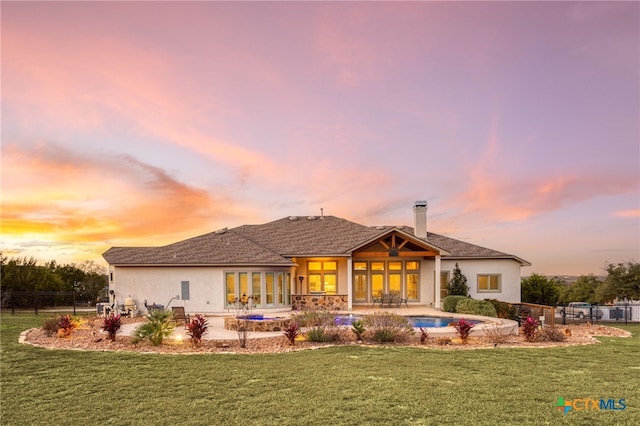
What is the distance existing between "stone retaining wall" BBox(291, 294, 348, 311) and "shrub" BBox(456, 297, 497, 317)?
6212 mm

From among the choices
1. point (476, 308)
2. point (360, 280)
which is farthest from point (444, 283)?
point (476, 308)

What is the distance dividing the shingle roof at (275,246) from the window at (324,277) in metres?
1.19

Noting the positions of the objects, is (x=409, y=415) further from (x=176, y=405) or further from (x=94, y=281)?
(x=94, y=281)

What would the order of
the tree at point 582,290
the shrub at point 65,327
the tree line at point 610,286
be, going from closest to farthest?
1. the shrub at point 65,327
2. the tree line at point 610,286
3. the tree at point 582,290

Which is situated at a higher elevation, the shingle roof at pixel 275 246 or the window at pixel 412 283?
the shingle roof at pixel 275 246

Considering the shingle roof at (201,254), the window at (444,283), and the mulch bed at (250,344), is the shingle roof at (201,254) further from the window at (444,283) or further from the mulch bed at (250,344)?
the window at (444,283)

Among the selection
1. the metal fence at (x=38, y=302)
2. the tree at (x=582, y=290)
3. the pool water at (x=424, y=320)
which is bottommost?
the tree at (x=582, y=290)

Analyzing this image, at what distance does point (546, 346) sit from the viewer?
13.4 m

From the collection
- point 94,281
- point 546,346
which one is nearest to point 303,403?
point 546,346

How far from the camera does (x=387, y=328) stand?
13906mm

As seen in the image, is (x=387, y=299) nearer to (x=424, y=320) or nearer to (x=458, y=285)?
(x=458, y=285)

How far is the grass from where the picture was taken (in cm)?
687

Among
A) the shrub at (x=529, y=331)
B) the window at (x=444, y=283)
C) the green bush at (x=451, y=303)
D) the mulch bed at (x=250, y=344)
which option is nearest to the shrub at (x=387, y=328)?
the mulch bed at (x=250, y=344)

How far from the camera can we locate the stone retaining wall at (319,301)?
2520 centimetres
